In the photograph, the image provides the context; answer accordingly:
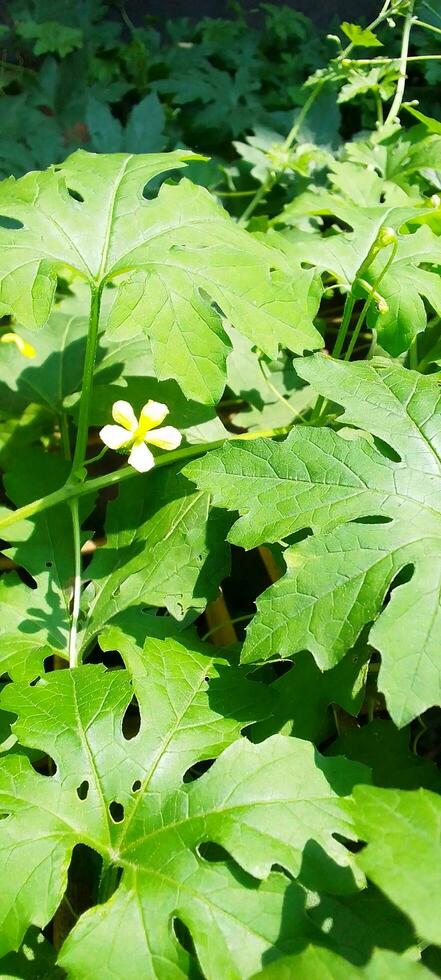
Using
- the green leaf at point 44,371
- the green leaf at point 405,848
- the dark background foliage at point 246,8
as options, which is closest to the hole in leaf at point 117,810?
the green leaf at point 405,848

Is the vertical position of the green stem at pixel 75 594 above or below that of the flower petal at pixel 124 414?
below

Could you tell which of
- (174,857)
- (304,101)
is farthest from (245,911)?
(304,101)

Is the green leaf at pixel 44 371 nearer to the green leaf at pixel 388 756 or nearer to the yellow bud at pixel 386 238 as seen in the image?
the yellow bud at pixel 386 238

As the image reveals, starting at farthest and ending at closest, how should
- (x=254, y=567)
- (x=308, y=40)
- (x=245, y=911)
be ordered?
(x=308, y=40)
(x=254, y=567)
(x=245, y=911)

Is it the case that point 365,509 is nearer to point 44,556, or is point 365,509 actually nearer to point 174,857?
point 174,857

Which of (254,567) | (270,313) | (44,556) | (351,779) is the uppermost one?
(270,313)

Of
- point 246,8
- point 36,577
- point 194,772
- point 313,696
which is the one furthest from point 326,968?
point 246,8

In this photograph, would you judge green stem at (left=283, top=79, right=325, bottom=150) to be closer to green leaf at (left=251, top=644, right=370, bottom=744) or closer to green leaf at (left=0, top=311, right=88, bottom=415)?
green leaf at (left=0, top=311, right=88, bottom=415)
